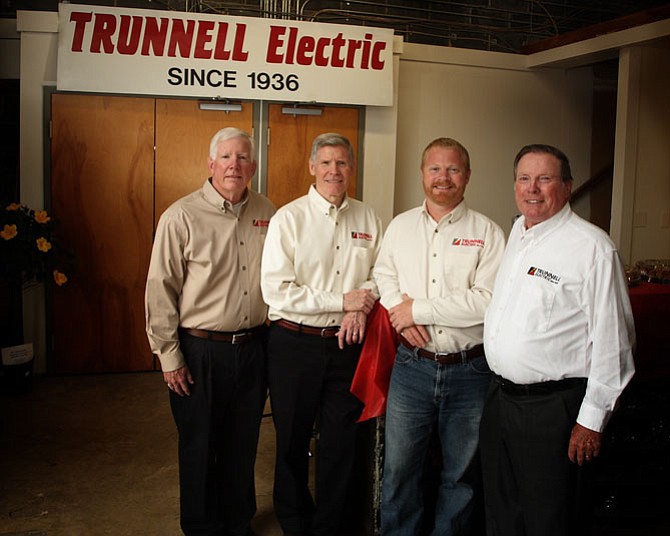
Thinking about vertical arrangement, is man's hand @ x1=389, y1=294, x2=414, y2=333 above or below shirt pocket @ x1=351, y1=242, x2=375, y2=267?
below

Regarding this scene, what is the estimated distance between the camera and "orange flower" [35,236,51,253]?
15.1ft

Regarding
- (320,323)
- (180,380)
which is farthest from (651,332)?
(180,380)

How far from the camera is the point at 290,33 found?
5016 mm

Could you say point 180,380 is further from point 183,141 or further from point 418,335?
point 183,141

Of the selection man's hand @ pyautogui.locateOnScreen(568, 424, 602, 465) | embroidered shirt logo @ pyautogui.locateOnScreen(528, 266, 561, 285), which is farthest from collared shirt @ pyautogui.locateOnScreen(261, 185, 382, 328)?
man's hand @ pyautogui.locateOnScreen(568, 424, 602, 465)

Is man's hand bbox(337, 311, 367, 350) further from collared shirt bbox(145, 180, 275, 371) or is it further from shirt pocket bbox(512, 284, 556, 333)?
shirt pocket bbox(512, 284, 556, 333)

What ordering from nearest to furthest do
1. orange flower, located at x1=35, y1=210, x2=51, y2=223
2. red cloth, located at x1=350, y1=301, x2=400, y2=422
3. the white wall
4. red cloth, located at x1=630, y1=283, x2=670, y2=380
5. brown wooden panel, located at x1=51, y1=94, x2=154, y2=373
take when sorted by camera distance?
red cloth, located at x1=350, y1=301, x2=400, y2=422
red cloth, located at x1=630, y1=283, x2=670, y2=380
orange flower, located at x1=35, y1=210, x2=51, y2=223
brown wooden panel, located at x1=51, y1=94, x2=154, y2=373
the white wall

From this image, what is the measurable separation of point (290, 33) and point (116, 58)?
1.31 metres

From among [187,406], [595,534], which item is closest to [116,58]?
[187,406]

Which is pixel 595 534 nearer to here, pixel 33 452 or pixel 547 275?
pixel 547 275

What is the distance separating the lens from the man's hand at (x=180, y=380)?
259 centimetres

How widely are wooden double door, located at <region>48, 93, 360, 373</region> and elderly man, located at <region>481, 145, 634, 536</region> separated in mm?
3456

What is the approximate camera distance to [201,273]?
2.65 meters

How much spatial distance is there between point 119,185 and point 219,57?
1.26m
